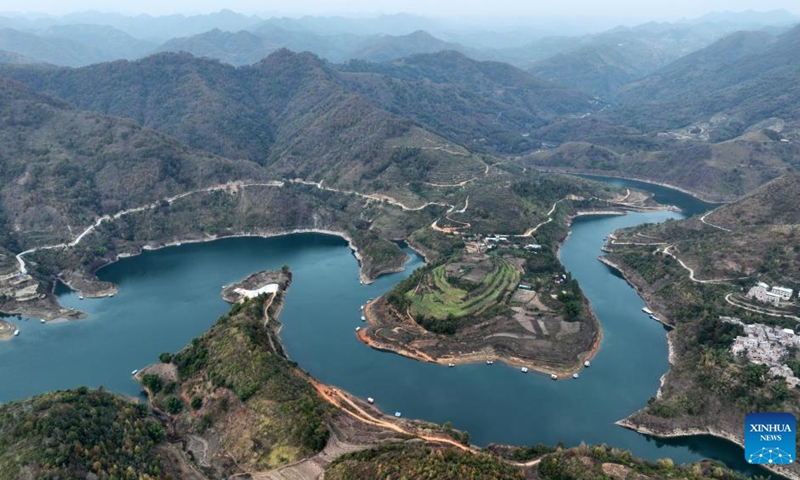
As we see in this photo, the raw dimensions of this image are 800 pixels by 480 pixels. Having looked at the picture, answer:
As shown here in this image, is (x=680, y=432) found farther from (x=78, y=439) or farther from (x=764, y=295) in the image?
(x=78, y=439)

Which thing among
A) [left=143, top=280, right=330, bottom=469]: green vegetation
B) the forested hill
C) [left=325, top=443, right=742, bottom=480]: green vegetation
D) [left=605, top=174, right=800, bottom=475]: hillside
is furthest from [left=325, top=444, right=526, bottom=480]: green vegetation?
the forested hill

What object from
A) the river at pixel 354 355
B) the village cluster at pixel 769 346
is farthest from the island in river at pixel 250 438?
the village cluster at pixel 769 346

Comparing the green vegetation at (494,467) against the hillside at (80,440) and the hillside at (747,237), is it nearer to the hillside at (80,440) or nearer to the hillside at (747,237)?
the hillside at (80,440)

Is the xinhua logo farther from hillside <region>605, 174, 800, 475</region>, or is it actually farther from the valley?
hillside <region>605, 174, 800, 475</region>

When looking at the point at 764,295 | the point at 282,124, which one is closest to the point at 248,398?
the point at 764,295

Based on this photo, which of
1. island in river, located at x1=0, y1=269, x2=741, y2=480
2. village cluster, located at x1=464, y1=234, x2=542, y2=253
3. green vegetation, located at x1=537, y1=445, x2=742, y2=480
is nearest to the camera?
green vegetation, located at x1=537, y1=445, x2=742, y2=480

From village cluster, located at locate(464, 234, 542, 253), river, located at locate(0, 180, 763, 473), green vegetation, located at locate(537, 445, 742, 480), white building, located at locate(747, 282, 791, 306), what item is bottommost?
river, located at locate(0, 180, 763, 473)
